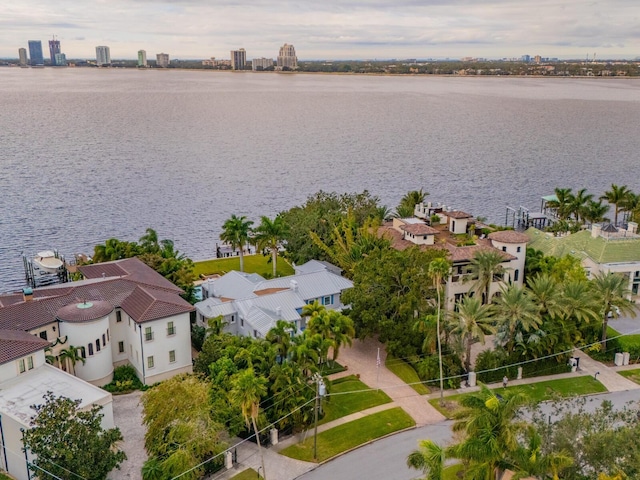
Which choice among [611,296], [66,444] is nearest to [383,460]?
[66,444]

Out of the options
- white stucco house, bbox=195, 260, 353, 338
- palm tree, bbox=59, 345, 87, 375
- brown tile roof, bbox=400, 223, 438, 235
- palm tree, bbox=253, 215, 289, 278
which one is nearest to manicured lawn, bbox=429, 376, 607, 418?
white stucco house, bbox=195, 260, 353, 338

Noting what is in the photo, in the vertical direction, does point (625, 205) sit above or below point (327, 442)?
above

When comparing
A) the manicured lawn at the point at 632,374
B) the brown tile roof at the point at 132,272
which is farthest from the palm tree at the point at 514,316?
the brown tile roof at the point at 132,272

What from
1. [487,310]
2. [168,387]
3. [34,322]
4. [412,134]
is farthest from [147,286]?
[412,134]

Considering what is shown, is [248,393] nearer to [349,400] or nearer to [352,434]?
[352,434]

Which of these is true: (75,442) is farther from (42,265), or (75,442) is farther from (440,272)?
(42,265)

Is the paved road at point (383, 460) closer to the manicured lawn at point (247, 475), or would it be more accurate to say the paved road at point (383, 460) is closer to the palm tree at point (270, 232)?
the manicured lawn at point (247, 475)
